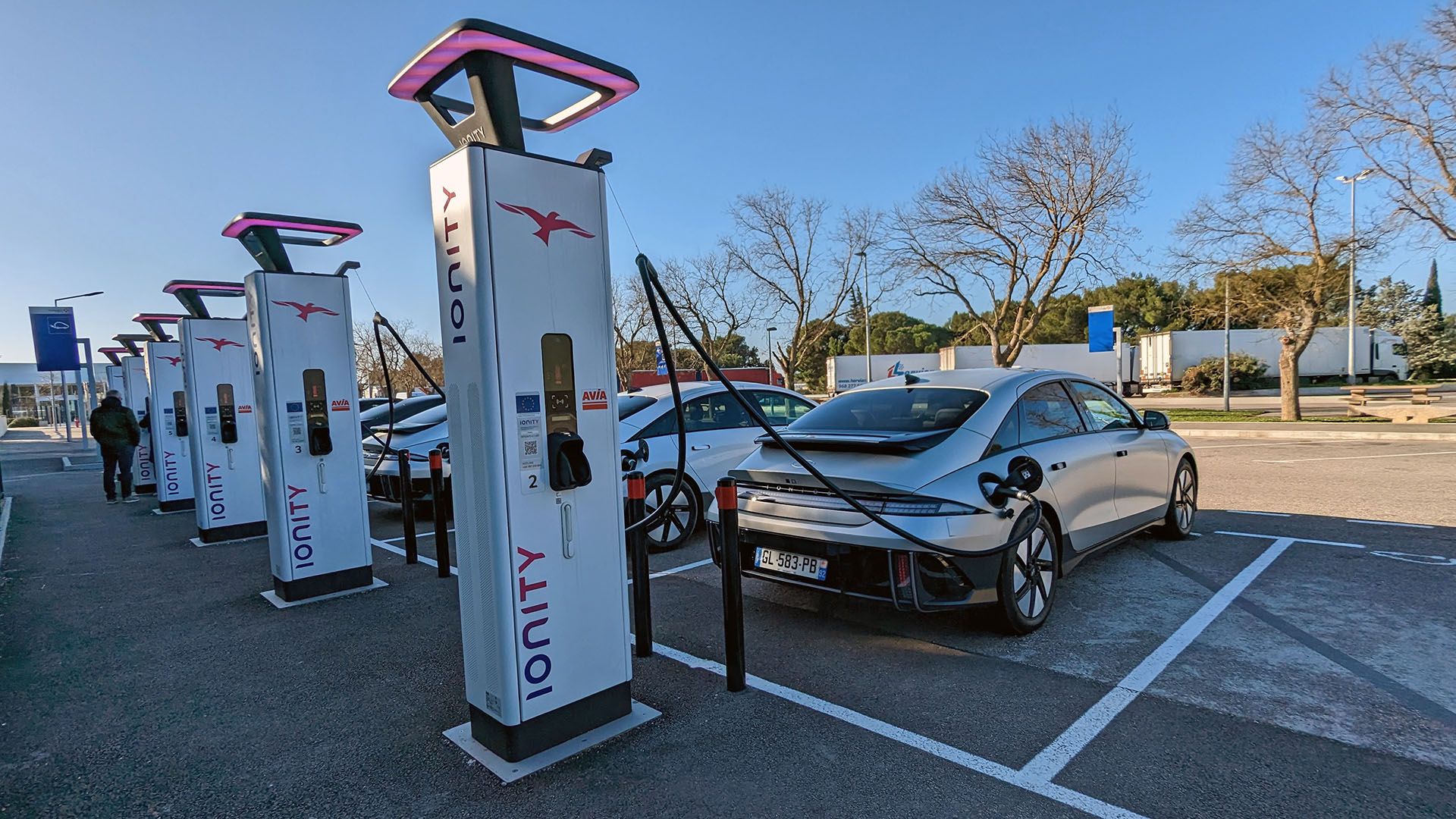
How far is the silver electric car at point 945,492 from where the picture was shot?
3793mm

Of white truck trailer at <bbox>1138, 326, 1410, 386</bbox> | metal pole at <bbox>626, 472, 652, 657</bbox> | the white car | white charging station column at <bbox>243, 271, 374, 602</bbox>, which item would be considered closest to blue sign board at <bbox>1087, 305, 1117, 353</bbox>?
the white car

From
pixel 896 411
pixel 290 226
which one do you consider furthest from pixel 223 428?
pixel 896 411

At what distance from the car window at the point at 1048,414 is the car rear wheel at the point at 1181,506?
1759 millimetres

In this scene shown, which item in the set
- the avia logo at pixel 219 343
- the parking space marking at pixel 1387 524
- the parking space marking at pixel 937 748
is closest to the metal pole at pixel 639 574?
the parking space marking at pixel 937 748

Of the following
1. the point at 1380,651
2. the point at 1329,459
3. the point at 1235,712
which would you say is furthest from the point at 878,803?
the point at 1329,459

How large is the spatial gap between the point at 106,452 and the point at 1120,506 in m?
13.3

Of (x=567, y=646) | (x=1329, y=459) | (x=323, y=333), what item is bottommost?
(x=1329, y=459)

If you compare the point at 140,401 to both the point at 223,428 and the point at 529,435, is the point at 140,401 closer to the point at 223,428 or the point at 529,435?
the point at 223,428

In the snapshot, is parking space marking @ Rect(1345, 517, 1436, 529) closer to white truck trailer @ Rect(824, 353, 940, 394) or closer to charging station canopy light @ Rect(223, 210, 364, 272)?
charging station canopy light @ Rect(223, 210, 364, 272)

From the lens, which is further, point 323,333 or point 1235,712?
point 323,333

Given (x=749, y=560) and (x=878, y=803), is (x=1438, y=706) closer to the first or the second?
(x=878, y=803)

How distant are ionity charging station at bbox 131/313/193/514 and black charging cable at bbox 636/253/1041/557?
9769mm

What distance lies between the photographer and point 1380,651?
3.82 meters

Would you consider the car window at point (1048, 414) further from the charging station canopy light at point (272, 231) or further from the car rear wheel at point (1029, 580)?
the charging station canopy light at point (272, 231)
